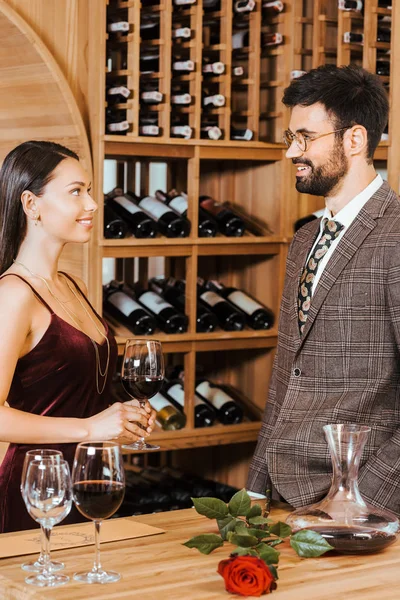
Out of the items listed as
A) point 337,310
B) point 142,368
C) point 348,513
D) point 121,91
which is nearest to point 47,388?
point 142,368

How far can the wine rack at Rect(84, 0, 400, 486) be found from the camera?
3525 millimetres

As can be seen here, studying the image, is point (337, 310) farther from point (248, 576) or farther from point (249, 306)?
point (249, 306)

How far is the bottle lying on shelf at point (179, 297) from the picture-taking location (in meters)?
3.80

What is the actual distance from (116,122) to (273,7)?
33.3 inches

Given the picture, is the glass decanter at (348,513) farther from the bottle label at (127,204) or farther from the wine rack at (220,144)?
the bottle label at (127,204)

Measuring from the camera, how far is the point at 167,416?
373cm

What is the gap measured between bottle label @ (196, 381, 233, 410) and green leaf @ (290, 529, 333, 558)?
7.41 feet

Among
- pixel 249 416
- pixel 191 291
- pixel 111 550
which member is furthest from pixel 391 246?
pixel 249 416

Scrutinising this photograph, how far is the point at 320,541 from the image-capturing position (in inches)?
64.3

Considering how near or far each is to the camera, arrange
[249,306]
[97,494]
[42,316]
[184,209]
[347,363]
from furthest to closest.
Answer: [249,306] → [184,209] → [42,316] → [347,363] → [97,494]

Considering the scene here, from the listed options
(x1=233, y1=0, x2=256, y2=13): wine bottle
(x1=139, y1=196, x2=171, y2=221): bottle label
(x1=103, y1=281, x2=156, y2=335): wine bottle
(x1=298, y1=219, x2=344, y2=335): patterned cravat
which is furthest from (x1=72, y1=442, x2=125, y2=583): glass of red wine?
(x1=233, y1=0, x2=256, y2=13): wine bottle

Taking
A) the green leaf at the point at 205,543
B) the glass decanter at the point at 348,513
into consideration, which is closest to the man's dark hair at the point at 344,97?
the glass decanter at the point at 348,513

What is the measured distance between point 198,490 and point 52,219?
1776 mm

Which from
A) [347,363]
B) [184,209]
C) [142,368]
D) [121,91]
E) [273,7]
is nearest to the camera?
[142,368]
